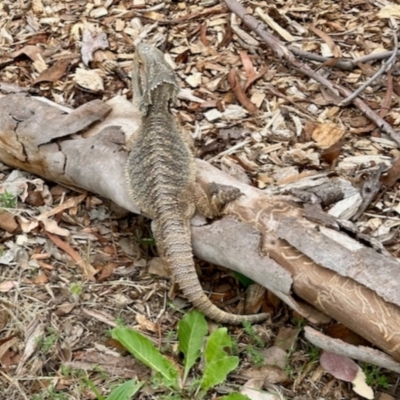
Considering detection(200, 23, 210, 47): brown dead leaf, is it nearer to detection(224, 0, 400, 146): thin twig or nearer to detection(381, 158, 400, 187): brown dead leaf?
detection(224, 0, 400, 146): thin twig

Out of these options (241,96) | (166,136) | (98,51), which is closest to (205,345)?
(166,136)

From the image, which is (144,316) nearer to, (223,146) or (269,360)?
(269,360)

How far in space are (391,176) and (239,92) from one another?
1.20 metres

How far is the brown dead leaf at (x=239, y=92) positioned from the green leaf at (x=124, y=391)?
6.97 ft

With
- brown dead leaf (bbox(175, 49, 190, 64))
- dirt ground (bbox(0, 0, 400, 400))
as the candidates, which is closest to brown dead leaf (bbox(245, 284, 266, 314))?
dirt ground (bbox(0, 0, 400, 400))

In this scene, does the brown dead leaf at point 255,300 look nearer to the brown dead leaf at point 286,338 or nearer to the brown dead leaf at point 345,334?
the brown dead leaf at point 286,338

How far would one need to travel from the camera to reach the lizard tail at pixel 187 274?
3.71 meters

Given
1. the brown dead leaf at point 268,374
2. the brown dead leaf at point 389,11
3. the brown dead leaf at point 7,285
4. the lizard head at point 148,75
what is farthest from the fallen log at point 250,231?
the brown dead leaf at point 389,11

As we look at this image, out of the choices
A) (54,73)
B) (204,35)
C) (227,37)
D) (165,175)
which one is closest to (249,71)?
(227,37)

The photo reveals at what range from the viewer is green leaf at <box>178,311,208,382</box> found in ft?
11.5

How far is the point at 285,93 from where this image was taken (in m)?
A: 4.98

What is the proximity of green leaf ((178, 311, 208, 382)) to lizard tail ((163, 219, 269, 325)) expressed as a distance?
0.07 meters

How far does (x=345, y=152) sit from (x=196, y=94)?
1072 millimetres

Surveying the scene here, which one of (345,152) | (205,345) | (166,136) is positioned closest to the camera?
(205,345)
